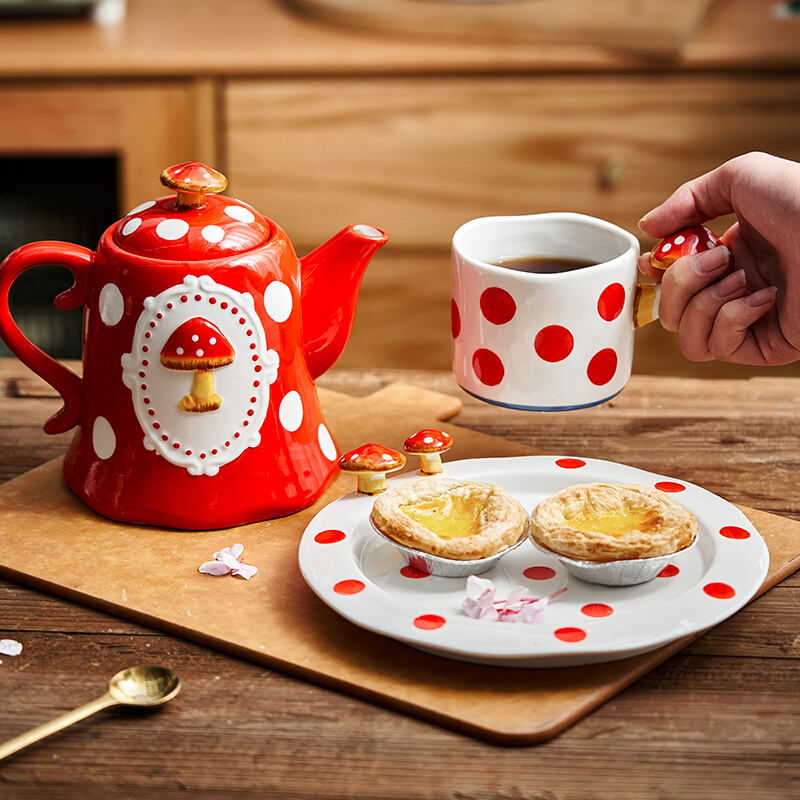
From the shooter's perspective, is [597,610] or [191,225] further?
[191,225]

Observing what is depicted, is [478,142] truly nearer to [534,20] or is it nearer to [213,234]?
[534,20]

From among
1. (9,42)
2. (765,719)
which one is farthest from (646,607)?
(9,42)

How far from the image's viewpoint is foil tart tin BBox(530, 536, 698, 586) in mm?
674

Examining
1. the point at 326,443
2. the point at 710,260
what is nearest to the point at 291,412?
the point at 326,443

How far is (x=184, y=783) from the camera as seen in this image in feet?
1.81

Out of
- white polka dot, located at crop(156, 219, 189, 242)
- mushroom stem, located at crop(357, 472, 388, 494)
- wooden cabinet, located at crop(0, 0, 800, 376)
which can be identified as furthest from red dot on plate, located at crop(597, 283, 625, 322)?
wooden cabinet, located at crop(0, 0, 800, 376)

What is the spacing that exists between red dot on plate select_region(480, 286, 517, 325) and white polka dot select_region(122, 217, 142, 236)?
0.28 metres

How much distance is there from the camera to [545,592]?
0.71 meters

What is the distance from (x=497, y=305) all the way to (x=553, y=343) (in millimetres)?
54

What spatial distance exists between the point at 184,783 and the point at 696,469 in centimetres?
57

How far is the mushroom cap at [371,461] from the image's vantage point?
31.8 inches

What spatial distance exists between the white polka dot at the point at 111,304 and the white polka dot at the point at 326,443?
194 mm

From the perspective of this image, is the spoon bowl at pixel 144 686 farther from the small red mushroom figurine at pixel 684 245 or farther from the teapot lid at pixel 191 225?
the small red mushroom figurine at pixel 684 245

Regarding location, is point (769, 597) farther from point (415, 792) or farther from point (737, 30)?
point (737, 30)
